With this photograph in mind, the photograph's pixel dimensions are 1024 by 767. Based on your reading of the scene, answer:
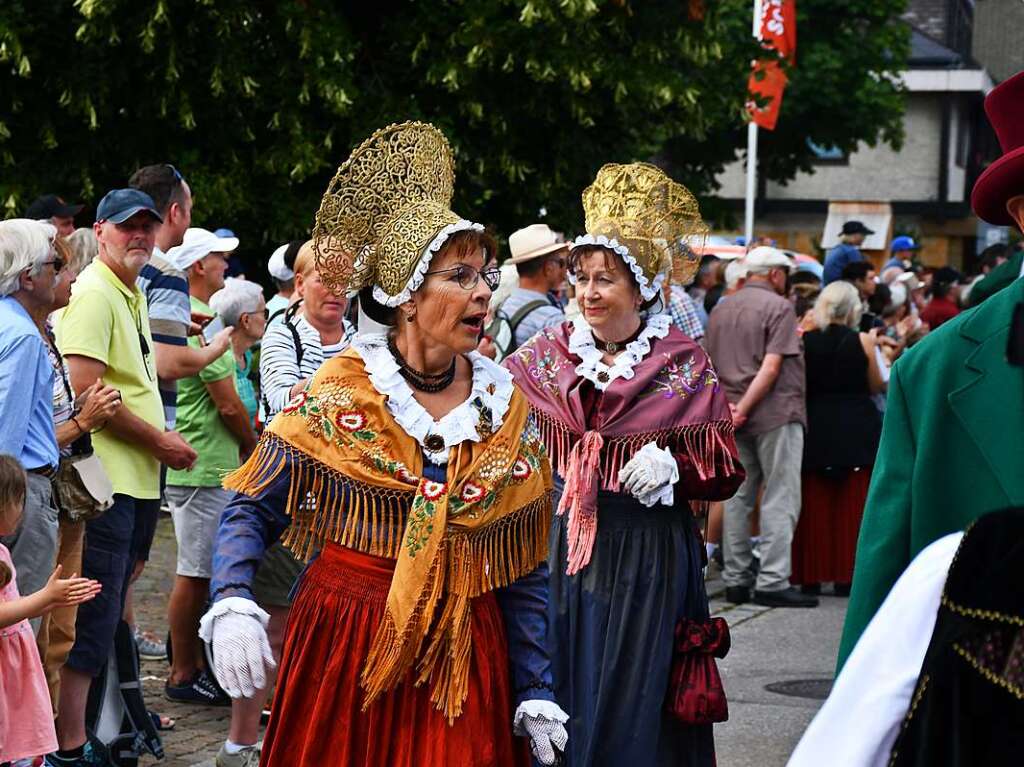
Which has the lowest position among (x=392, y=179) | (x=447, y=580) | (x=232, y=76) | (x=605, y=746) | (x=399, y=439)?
(x=605, y=746)

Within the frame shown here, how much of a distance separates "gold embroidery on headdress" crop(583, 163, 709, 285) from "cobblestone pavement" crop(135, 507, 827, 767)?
6.81 feet

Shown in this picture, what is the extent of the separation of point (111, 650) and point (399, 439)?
2.55 meters

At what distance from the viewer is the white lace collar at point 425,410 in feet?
13.2

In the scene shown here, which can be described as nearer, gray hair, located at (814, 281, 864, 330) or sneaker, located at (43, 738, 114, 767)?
sneaker, located at (43, 738, 114, 767)

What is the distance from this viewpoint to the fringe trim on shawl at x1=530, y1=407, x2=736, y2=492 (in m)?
5.68

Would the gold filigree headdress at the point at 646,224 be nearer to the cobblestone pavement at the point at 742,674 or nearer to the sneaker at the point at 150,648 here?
the cobblestone pavement at the point at 742,674

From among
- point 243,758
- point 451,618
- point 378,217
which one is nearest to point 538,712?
point 451,618

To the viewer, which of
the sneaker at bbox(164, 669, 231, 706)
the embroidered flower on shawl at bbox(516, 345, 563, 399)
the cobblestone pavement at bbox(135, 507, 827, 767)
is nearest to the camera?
the embroidered flower on shawl at bbox(516, 345, 563, 399)

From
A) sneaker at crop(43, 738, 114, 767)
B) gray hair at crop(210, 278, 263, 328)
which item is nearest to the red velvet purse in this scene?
sneaker at crop(43, 738, 114, 767)

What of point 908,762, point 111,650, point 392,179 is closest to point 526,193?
point 111,650

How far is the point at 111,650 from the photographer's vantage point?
611cm

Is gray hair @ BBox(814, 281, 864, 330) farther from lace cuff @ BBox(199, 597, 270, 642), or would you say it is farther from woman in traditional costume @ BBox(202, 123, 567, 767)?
lace cuff @ BBox(199, 597, 270, 642)

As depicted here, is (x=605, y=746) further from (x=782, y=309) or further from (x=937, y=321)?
(x=937, y=321)

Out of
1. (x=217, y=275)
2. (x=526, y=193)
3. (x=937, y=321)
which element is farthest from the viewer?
(x=937, y=321)
